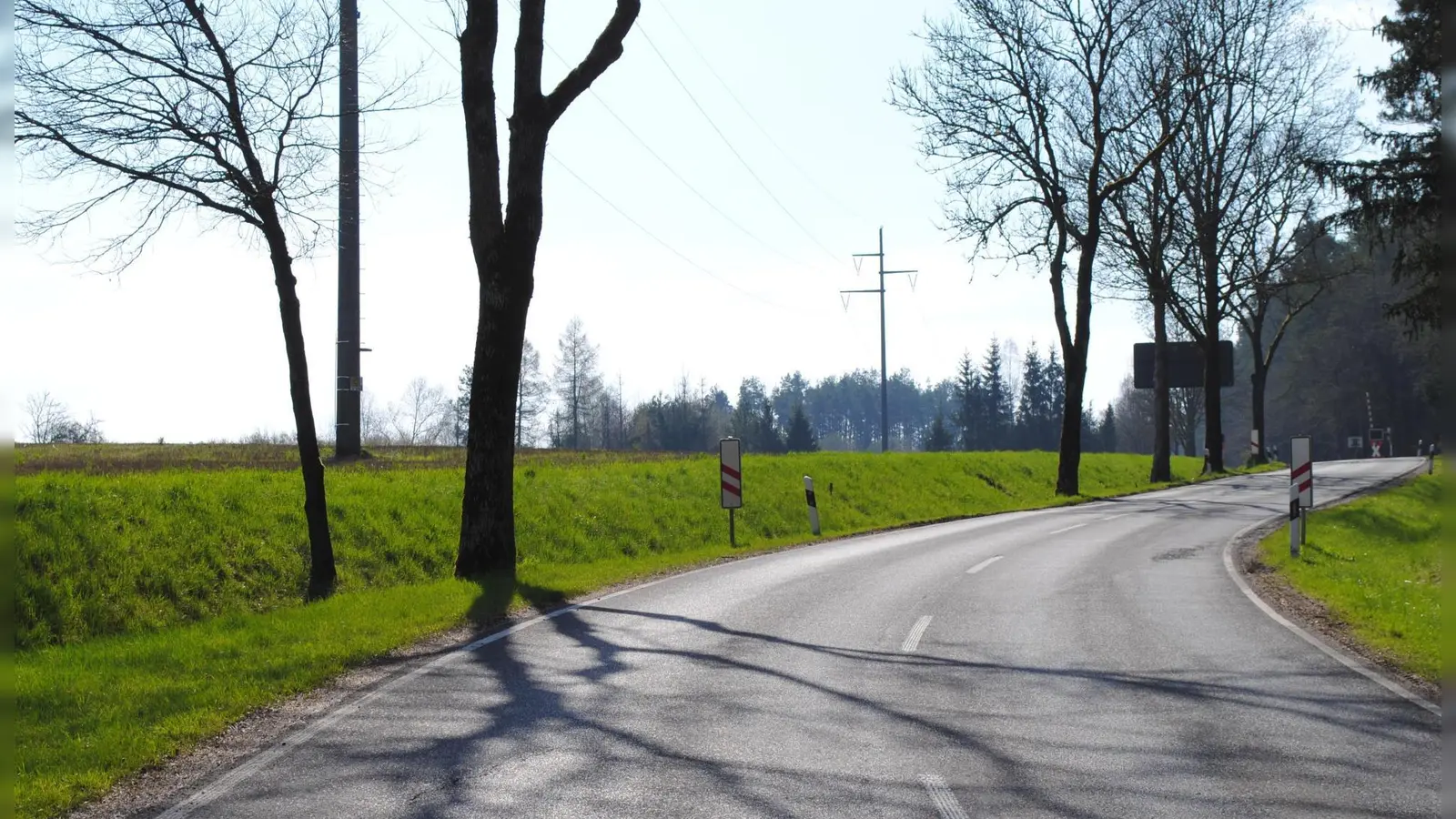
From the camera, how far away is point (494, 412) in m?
15.1

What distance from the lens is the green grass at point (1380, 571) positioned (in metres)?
9.79

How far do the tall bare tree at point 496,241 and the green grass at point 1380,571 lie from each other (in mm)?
9828

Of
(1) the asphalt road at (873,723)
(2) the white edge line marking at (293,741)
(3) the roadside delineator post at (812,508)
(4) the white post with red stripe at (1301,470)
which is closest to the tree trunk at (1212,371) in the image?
(3) the roadside delineator post at (812,508)

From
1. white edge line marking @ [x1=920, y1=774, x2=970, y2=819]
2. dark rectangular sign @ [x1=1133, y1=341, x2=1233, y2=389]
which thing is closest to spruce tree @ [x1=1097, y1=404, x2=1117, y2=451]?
dark rectangular sign @ [x1=1133, y1=341, x2=1233, y2=389]

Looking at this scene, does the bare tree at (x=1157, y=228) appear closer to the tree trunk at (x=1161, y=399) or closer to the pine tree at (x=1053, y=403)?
the tree trunk at (x=1161, y=399)

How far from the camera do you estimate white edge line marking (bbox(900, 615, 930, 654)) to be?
9.60m

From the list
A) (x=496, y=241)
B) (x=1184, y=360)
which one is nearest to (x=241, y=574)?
(x=496, y=241)

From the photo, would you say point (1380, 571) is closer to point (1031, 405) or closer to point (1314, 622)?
point (1314, 622)

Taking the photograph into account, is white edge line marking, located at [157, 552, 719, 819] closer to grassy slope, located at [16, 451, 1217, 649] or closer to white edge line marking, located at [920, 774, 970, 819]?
white edge line marking, located at [920, 774, 970, 819]

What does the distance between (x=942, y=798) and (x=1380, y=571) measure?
12.0 m

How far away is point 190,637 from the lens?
1030 centimetres

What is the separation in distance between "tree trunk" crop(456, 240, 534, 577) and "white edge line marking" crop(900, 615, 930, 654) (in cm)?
622

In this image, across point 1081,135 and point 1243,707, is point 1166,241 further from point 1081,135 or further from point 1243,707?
point 1243,707

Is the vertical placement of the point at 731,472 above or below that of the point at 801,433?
below
